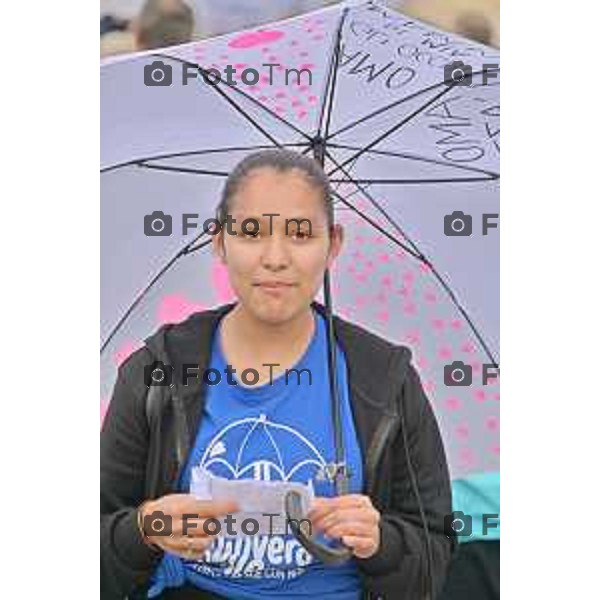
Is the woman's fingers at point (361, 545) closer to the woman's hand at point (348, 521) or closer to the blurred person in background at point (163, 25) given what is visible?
the woman's hand at point (348, 521)

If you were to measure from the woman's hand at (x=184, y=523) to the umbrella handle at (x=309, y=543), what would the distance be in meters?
0.08

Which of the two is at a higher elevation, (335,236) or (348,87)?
(348,87)

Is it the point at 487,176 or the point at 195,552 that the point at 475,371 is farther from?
the point at 195,552

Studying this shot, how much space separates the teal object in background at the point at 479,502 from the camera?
211 centimetres

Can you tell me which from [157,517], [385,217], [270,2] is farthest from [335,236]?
[157,517]

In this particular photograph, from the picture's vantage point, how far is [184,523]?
2.06 metres

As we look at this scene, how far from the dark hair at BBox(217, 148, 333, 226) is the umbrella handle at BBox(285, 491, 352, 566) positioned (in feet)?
1.32

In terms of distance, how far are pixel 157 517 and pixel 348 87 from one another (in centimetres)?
68
